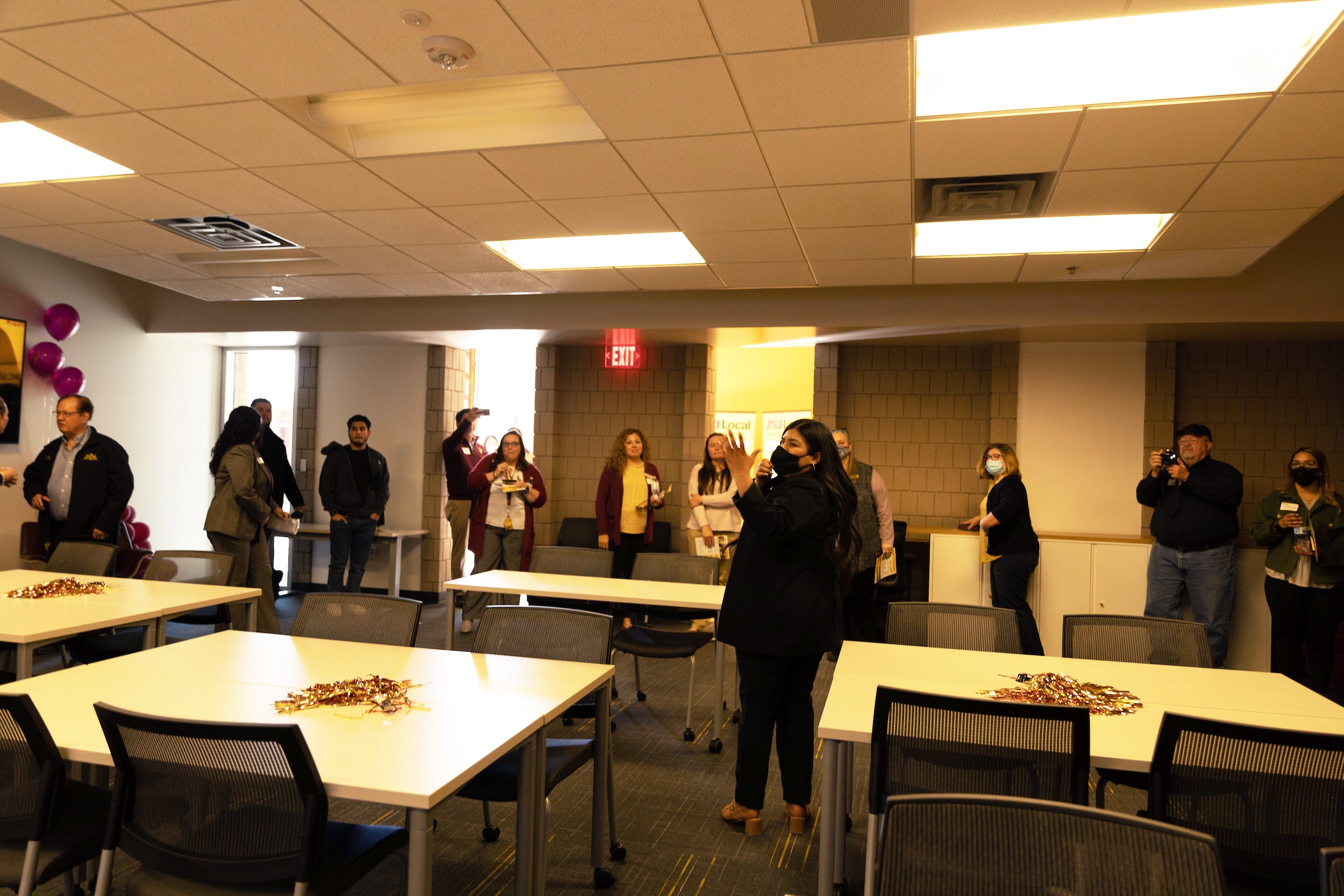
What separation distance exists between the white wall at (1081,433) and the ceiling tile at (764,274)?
2394mm

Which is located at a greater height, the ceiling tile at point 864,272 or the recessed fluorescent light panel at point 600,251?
the recessed fluorescent light panel at point 600,251

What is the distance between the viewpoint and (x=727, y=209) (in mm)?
4180

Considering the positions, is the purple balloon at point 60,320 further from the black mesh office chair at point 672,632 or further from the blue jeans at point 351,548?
the black mesh office chair at point 672,632

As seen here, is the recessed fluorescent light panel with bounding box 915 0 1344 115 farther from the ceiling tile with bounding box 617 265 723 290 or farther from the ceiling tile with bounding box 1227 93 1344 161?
the ceiling tile with bounding box 617 265 723 290

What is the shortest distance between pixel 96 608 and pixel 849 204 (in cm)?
385

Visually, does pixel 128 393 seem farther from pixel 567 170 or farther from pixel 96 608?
pixel 567 170

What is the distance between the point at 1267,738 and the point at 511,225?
4.00 metres

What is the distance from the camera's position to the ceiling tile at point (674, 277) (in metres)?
5.39

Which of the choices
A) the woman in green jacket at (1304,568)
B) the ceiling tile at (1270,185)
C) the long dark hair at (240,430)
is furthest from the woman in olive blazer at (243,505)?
the woman in green jacket at (1304,568)

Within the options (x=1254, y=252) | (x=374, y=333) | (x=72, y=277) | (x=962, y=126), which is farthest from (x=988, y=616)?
(x=72, y=277)

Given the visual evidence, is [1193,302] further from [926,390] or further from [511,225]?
[511,225]

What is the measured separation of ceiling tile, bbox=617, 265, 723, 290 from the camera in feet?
17.7

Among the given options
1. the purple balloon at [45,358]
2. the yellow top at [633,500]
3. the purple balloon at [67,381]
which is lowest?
the yellow top at [633,500]

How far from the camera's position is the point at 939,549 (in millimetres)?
6516
